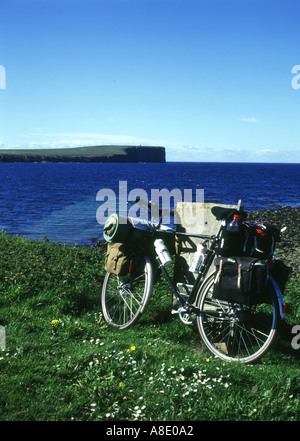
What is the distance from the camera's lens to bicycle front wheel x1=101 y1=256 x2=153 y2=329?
5.77 metres

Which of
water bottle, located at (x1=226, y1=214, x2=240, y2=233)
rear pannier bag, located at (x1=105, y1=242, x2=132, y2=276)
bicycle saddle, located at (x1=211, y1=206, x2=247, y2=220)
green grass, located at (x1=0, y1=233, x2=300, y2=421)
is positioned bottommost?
green grass, located at (x1=0, y1=233, x2=300, y2=421)

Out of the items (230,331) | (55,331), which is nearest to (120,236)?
(55,331)

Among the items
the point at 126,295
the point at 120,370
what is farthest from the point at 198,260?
the point at 120,370

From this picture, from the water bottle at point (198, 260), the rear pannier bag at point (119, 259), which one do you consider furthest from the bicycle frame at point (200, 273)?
the rear pannier bag at point (119, 259)

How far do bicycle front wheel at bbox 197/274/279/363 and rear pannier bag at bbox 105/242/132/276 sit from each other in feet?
4.21

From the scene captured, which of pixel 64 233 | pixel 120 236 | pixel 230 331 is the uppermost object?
pixel 120 236

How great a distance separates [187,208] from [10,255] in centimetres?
462

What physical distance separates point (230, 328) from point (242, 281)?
1012 millimetres

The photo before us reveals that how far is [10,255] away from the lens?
8.91 m

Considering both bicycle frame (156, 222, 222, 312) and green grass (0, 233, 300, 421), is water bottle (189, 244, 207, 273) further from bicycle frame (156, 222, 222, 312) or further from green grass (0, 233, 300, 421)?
green grass (0, 233, 300, 421)

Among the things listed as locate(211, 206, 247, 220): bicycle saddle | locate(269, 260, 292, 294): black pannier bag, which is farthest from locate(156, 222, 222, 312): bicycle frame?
locate(269, 260, 292, 294): black pannier bag

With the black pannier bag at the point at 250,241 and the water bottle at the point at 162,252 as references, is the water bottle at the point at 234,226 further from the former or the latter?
the water bottle at the point at 162,252

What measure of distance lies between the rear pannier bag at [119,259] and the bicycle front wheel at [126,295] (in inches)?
5.4
